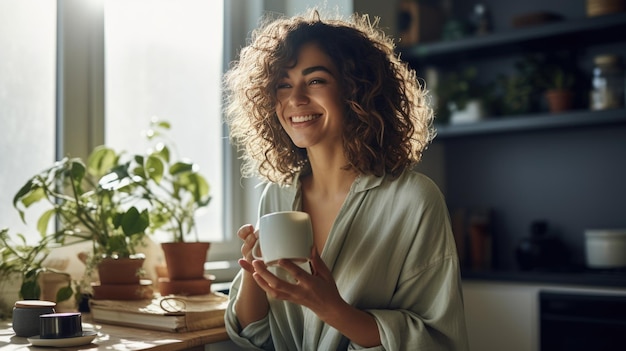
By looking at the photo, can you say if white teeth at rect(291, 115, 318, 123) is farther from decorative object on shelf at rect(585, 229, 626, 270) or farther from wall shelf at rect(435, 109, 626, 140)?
Answer: decorative object on shelf at rect(585, 229, 626, 270)

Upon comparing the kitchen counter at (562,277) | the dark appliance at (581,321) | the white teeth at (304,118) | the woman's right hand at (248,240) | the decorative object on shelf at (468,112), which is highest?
the decorative object on shelf at (468,112)

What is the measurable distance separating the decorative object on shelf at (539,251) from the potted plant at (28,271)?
1.91 m

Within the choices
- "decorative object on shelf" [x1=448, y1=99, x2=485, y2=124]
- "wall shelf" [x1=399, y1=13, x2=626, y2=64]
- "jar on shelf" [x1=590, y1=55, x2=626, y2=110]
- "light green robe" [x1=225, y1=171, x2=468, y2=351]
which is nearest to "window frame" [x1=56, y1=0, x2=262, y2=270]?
"light green robe" [x1=225, y1=171, x2=468, y2=351]

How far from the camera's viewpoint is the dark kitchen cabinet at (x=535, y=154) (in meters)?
3.09

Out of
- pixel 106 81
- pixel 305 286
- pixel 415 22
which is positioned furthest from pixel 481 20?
pixel 305 286

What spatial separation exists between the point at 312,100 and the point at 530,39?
5.46ft

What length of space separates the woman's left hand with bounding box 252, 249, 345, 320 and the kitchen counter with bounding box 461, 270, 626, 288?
1.53 metres

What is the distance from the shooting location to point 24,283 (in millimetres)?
1824

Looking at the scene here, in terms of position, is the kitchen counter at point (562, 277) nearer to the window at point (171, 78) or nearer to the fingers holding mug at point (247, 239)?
the window at point (171, 78)

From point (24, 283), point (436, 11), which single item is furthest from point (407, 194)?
point (436, 11)

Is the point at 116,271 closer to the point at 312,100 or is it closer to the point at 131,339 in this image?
the point at 131,339

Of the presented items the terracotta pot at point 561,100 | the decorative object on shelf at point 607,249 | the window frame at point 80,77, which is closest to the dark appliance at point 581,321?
the decorative object on shelf at point 607,249

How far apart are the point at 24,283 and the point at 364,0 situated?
182 centimetres

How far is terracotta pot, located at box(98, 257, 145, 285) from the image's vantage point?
75.2 inches
